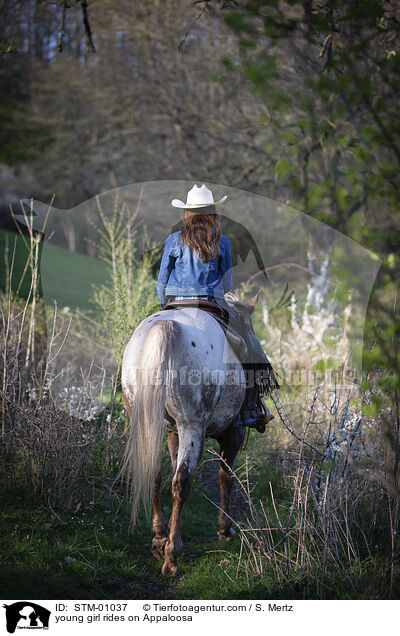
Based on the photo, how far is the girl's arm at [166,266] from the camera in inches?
169

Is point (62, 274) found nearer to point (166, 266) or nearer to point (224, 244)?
point (166, 266)

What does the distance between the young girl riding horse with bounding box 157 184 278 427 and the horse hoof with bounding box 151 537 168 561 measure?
1.11m

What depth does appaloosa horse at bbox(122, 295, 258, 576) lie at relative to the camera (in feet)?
11.6

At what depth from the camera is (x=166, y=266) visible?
4.33 m

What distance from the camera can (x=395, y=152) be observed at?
1.93m

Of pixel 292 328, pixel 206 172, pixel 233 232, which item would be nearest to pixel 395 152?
pixel 292 328

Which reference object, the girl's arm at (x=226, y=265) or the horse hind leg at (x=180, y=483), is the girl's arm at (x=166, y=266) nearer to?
the girl's arm at (x=226, y=265)

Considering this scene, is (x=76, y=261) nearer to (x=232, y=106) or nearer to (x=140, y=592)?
(x=232, y=106)

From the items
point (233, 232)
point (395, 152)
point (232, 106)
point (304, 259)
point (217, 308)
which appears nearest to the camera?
point (395, 152)

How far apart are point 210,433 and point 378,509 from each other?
1.33m
